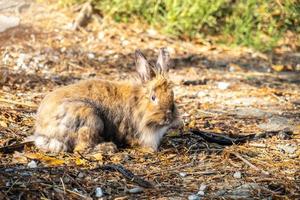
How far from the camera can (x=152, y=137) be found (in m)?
6.23

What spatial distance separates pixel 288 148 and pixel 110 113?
5.36 ft

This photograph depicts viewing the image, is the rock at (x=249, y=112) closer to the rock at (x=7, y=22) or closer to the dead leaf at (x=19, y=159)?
the dead leaf at (x=19, y=159)

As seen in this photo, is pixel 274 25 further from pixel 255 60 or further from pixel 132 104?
pixel 132 104

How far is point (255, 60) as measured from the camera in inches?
436

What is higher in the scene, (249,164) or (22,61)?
(22,61)

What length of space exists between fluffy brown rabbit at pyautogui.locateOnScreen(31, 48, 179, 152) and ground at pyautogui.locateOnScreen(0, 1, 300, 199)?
0.51 ft

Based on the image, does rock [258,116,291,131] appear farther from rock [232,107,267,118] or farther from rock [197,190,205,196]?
rock [197,190,205,196]

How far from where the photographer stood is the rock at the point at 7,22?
10297 millimetres

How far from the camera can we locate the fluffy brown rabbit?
594cm

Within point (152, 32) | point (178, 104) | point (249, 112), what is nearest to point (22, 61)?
point (178, 104)

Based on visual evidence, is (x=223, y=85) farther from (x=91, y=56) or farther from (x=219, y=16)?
(x=219, y=16)

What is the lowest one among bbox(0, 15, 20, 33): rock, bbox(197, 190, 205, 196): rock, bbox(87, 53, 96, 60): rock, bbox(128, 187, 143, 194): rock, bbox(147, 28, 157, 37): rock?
bbox(197, 190, 205, 196): rock

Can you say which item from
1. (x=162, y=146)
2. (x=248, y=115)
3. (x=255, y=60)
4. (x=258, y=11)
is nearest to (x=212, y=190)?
(x=162, y=146)

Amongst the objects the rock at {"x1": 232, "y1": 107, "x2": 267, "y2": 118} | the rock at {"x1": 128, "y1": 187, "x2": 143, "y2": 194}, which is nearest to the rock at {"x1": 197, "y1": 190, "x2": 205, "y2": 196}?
the rock at {"x1": 128, "y1": 187, "x2": 143, "y2": 194}
